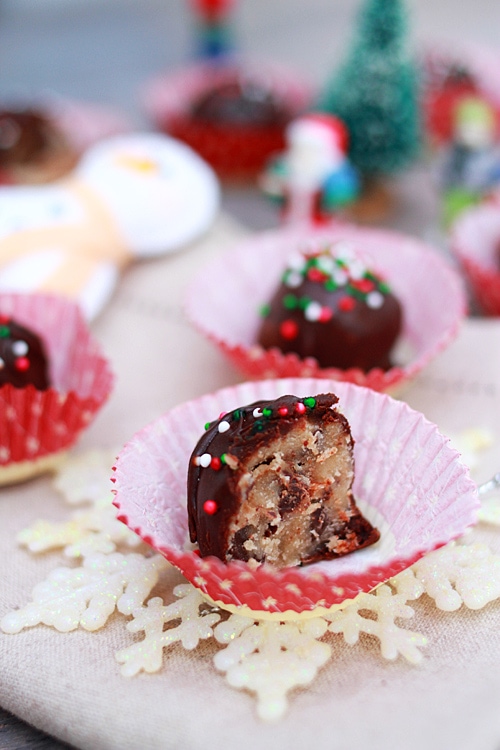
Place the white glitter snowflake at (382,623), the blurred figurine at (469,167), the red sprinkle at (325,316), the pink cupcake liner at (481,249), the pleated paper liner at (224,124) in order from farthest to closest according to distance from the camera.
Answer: the pleated paper liner at (224,124) → the blurred figurine at (469,167) → the pink cupcake liner at (481,249) → the red sprinkle at (325,316) → the white glitter snowflake at (382,623)

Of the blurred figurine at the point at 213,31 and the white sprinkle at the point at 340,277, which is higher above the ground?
the blurred figurine at the point at 213,31

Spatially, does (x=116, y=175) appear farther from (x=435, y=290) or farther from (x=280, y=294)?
(x=435, y=290)

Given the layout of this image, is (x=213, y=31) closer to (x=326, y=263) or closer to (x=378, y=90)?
(x=378, y=90)

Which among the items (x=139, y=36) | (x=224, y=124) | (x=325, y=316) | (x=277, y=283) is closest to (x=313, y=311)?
(x=325, y=316)

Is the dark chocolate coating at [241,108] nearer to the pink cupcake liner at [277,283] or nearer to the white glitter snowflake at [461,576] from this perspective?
the pink cupcake liner at [277,283]

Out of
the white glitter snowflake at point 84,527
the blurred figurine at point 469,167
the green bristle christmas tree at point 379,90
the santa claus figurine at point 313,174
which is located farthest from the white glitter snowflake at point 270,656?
the green bristle christmas tree at point 379,90

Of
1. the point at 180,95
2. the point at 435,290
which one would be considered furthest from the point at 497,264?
the point at 180,95

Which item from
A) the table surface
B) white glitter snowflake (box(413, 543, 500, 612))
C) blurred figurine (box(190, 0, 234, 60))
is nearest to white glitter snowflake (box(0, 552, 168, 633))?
white glitter snowflake (box(413, 543, 500, 612))

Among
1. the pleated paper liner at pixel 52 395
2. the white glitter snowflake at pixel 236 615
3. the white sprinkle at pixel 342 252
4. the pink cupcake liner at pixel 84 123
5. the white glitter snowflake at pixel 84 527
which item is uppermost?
the white sprinkle at pixel 342 252
